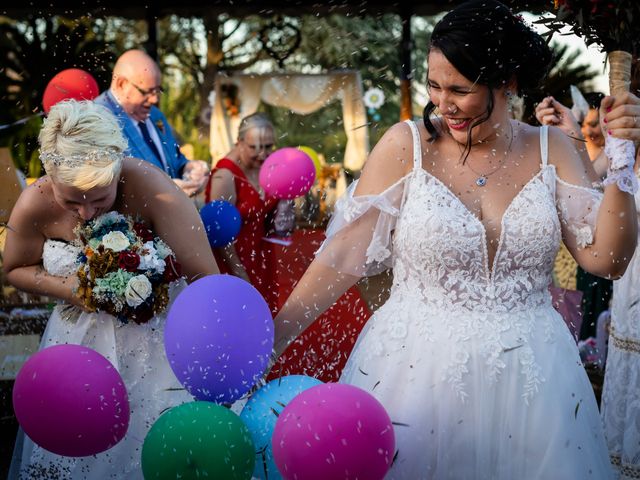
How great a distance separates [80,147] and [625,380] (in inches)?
124

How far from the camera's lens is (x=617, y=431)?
4.66 m

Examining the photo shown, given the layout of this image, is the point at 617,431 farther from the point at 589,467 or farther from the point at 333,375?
the point at 589,467

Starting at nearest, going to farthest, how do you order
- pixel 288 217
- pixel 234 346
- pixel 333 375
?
pixel 234 346
pixel 333 375
pixel 288 217

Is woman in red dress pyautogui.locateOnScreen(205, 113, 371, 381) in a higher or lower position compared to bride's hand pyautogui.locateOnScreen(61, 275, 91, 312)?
lower

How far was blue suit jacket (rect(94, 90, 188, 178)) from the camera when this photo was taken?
533 cm

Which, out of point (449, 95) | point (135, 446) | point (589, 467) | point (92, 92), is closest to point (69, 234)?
point (135, 446)

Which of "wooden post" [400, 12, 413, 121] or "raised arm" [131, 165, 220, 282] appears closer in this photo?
"raised arm" [131, 165, 220, 282]

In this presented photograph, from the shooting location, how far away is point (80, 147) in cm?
317

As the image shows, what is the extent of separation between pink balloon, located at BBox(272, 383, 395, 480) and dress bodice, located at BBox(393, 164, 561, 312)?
57 cm

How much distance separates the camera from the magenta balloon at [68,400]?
2.42 metres

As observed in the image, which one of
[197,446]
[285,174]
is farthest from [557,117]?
[285,174]

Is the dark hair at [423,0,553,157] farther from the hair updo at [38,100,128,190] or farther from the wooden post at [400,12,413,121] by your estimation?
the wooden post at [400,12,413,121]

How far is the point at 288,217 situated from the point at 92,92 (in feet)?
5.44

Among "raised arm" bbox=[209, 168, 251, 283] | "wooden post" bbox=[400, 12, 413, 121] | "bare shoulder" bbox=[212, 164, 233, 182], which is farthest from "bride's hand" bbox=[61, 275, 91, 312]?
"wooden post" bbox=[400, 12, 413, 121]
